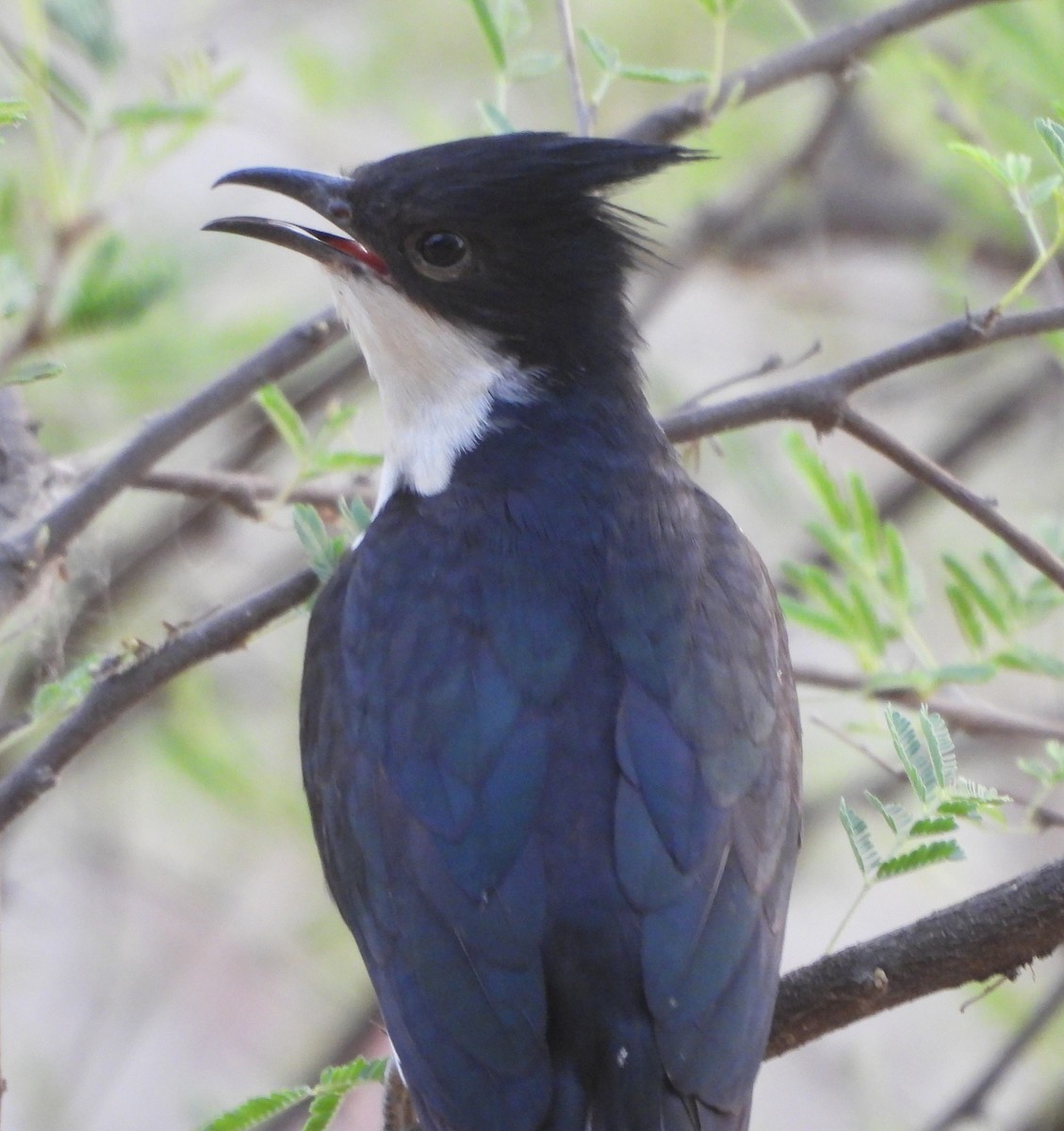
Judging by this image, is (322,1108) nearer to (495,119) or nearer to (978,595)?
(978,595)

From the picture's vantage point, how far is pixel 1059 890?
2.55 m

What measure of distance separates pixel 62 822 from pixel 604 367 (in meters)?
3.46

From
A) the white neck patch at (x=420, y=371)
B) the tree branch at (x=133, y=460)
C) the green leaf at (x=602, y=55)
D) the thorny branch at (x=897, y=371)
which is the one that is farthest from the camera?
the white neck patch at (x=420, y=371)

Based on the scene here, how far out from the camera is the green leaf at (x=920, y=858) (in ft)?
8.49

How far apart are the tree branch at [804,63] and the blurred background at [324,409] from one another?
0.36ft

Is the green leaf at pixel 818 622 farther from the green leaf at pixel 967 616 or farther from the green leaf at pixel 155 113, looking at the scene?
the green leaf at pixel 155 113

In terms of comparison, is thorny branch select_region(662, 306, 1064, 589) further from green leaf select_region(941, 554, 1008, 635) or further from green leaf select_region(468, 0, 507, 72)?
green leaf select_region(468, 0, 507, 72)

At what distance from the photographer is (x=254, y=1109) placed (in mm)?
2740

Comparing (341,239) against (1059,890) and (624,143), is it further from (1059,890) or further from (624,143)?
(1059,890)

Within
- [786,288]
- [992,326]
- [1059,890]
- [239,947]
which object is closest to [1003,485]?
[786,288]

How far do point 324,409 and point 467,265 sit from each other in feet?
4.02

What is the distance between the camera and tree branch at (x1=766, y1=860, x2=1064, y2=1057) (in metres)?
2.56

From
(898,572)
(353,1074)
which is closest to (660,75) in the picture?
(898,572)

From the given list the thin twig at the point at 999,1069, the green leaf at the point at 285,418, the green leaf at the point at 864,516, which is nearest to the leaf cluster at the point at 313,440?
the green leaf at the point at 285,418
